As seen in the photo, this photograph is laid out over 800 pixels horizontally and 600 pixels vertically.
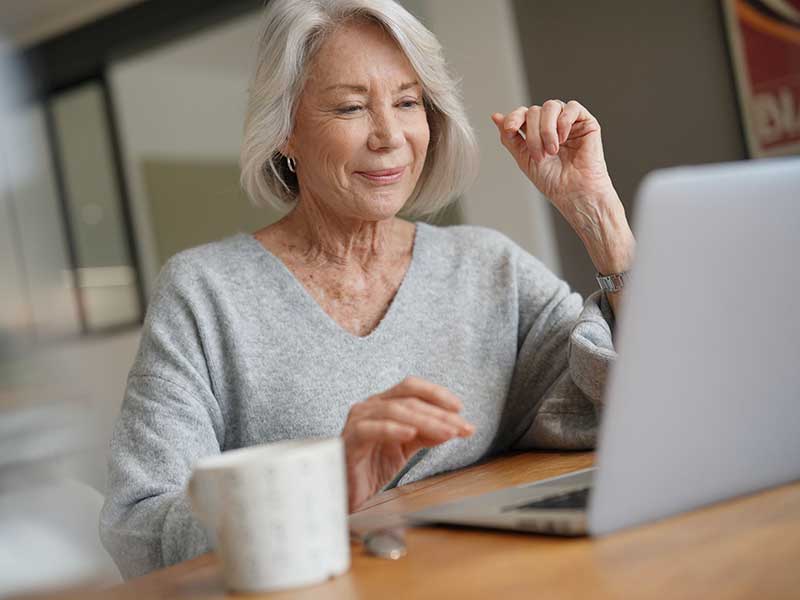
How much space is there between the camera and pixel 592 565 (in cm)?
69

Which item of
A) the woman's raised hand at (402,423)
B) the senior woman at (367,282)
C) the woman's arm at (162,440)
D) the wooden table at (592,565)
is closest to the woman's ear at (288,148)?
the senior woman at (367,282)

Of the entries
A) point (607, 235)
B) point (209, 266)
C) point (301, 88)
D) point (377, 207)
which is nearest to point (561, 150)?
point (607, 235)

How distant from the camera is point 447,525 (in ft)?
2.88

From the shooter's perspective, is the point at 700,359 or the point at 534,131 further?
the point at 534,131

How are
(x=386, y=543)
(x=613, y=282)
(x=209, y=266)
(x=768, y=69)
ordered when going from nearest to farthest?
1. (x=386, y=543)
2. (x=613, y=282)
3. (x=209, y=266)
4. (x=768, y=69)

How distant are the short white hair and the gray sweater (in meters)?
0.17

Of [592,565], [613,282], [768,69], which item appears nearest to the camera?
[592,565]

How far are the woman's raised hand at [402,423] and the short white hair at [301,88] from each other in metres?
0.76

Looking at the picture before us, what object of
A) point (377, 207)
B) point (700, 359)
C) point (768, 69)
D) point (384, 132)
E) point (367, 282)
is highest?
point (768, 69)

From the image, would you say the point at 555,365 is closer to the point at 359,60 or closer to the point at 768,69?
the point at 359,60

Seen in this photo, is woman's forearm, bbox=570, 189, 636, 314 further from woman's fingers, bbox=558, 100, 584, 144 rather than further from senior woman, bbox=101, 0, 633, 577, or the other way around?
woman's fingers, bbox=558, 100, 584, 144

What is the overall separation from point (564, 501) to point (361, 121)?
848 millimetres

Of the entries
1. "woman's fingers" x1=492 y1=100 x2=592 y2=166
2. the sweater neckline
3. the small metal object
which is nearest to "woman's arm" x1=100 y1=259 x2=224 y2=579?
the sweater neckline

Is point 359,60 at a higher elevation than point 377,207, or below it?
higher
